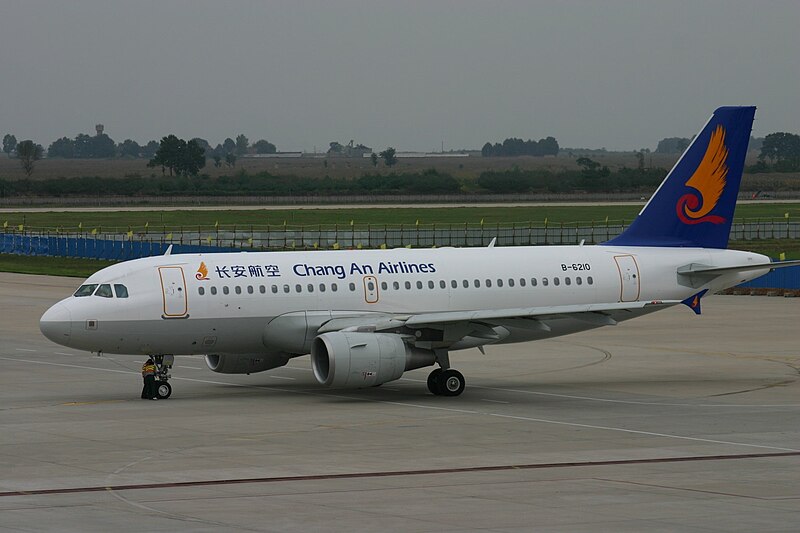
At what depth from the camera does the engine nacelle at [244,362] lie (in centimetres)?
3866

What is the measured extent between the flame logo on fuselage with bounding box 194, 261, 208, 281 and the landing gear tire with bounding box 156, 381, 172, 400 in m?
3.01

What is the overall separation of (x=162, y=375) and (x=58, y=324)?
324 centimetres

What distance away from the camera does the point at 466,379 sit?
4153 cm

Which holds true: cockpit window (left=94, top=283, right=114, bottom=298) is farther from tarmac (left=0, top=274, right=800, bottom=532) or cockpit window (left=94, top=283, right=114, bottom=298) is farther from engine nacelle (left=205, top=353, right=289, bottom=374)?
engine nacelle (left=205, top=353, right=289, bottom=374)

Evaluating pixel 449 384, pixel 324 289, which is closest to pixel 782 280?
pixel 449 384

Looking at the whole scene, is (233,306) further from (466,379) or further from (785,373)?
(785,373)

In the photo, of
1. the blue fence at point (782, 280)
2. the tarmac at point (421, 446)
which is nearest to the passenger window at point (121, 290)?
the tarmac at point (421, 446)

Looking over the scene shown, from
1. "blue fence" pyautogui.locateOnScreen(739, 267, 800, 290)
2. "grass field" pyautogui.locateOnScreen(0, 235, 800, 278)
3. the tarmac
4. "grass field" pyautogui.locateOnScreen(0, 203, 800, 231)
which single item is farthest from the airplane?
"grass field" pyautogui.locateOnScreen(0, 203, 800, 231)

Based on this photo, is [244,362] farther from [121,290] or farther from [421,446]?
[421,446]

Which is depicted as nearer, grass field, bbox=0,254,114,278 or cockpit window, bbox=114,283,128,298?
cockpit window, bbox=114,283,128,298

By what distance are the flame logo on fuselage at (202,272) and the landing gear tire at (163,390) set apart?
3.01 meters

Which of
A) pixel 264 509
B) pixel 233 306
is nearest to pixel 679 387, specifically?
pixel 233 306

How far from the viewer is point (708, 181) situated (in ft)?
139

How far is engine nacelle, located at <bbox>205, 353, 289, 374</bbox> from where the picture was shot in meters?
38.7
